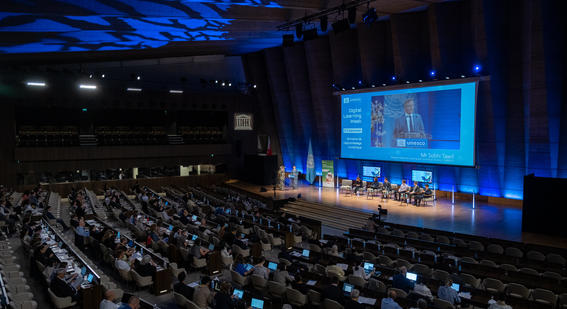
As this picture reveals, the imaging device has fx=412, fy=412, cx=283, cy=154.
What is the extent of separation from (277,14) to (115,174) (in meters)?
17.0

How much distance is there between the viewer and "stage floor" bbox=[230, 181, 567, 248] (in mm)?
13779

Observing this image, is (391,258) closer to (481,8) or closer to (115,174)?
(481,8)

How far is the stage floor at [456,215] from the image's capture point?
13779 mm

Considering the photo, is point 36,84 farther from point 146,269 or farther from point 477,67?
point 477,67

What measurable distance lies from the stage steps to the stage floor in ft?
1.77

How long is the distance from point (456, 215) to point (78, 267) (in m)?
13.6

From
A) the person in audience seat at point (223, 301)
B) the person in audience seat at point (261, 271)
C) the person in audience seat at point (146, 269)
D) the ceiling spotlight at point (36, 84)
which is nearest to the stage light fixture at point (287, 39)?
the person in audience seat at point (261, 271)

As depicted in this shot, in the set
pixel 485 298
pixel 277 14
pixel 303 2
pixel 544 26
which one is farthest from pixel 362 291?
pixel 544 26

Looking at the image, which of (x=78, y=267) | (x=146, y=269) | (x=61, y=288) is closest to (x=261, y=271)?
(x=146, y=269)

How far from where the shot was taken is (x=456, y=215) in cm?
1658

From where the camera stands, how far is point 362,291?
26.4 feet

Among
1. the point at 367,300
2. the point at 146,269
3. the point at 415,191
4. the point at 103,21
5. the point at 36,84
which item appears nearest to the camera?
the point at 367,300

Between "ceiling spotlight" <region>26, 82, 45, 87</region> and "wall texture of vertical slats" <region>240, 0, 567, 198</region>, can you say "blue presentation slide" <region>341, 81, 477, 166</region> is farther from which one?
"ceiling spotlight" <region>26, 82, 45, 87</region>

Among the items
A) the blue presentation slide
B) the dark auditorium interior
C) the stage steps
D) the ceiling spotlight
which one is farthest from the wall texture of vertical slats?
the ceiling spotlight
